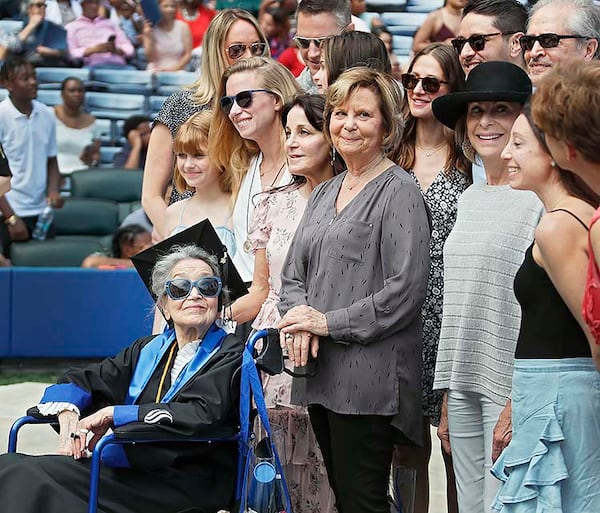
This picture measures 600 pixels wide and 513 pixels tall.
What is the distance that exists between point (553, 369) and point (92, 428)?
64.1 inches

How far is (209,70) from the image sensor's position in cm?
528

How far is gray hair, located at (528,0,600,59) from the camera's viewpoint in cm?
409

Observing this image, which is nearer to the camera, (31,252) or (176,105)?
(176,105)

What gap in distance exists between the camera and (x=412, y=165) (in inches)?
176

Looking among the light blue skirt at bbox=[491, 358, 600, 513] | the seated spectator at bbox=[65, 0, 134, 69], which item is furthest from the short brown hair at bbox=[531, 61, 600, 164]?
the seated spectator at bbox=[65, 0, 134, 69]

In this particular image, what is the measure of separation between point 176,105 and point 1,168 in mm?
1505

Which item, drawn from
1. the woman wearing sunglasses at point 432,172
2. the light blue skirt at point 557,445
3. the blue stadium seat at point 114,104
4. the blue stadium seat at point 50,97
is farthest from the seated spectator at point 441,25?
the light blue skirt at point 557,445

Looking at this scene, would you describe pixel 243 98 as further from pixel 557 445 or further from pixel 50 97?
pixel 50 97

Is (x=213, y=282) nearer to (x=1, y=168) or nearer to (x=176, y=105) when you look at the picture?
(x=176, y=105)

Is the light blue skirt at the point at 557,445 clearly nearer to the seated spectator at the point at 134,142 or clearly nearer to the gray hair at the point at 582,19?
the gray hair at the point at 582,19

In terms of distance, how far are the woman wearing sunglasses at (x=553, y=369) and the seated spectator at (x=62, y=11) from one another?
Answer: 26.2 feet

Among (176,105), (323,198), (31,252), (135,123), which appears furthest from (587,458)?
(135,123)

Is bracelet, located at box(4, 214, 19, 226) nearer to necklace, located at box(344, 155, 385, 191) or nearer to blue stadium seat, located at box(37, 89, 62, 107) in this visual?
blue stadium seat, located at box(37, 89, 62, 107)

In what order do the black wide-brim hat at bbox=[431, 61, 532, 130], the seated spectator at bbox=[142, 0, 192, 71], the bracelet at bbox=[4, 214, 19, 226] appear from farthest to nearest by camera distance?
the seated spectator at bbox=[142, 0, 192, 71] → the bracelet at bbox=[4, 214, 19, 226] → the black wide-brim hat at bbox=[431, 61, 532, 130]
